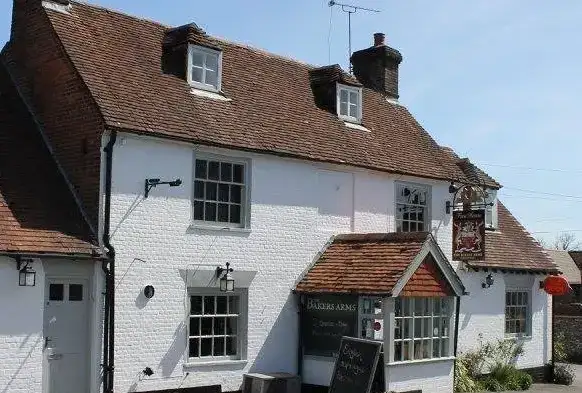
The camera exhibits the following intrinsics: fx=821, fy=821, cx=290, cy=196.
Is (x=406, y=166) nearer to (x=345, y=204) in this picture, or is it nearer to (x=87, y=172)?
(x=345, y=204)

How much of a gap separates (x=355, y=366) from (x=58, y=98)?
7.46 m

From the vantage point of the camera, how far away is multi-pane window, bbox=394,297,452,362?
54.3 ft

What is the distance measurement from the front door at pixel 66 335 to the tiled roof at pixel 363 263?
4.78 m

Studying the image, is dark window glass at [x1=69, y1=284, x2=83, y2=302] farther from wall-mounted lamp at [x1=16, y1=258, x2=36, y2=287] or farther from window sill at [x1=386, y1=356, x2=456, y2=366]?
window sill at [x1=386, y1=356, x2=456, y2=366]

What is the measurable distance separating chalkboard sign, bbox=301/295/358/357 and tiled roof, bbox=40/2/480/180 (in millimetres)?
3088

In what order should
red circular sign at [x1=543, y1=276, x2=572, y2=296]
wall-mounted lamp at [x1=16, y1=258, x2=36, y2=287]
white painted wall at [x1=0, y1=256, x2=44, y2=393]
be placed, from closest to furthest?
white painted wall at [x1=0, y1=256, x2=44, y2=393] < wall-mounted lamp at [x1=16, y1=258, x2=36, y2=287] < red circular sign at [x1=543, y1=276, x2=572, y2=296]

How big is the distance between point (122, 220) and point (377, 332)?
5510 millimetres

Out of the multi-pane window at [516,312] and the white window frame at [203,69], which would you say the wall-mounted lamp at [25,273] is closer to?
the white window frame at [203,69]

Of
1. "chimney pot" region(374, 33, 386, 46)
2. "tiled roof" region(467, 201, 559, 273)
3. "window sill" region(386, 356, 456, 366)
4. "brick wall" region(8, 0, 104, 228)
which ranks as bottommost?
"window sill" region(386, 356, 456, 366)

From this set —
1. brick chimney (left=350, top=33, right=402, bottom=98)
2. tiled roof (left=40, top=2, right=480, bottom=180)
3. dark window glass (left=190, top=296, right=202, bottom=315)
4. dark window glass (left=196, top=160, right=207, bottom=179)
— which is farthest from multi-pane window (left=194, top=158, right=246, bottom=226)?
brick chimney (left=350, top=33, right=402, bottom=98)

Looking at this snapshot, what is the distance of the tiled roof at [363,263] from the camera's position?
16141mm

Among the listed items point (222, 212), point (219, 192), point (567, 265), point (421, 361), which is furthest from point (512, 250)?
point (567, 265)

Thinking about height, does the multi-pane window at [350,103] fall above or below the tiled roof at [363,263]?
above

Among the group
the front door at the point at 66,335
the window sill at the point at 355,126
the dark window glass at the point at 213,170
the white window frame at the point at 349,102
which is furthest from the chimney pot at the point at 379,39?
the front door at the point at 66,335
